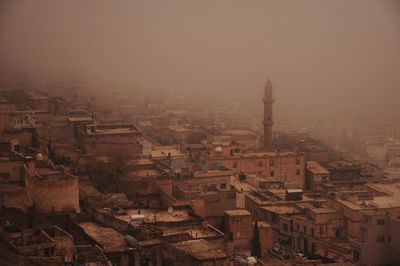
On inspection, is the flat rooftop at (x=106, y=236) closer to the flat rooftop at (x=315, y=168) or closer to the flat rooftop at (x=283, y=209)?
the flat rooftop at (x=283, y=209)

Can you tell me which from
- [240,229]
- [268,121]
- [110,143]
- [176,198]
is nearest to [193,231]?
[240,229]

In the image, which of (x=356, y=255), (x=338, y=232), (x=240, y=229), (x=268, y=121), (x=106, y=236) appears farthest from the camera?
(x=268, y=121)

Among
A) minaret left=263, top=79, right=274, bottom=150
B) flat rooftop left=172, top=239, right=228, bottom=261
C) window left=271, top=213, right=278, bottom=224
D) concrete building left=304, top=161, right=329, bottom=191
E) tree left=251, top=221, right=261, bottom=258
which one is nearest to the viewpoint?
flat rooftop left=172, top=239, right=228, bottom=261

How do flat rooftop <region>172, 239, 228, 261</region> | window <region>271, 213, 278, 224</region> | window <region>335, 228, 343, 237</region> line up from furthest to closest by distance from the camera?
window <region>271, 213, 278, 224</region> < window <region>335, 228, 343, 237</region> < flat rooftop <region>172, 239, 228, 261</region>

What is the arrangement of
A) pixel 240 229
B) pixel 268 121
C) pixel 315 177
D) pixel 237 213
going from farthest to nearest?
pixel 268 121
pixel 315 177
pixel 237 213
pixel 240 229

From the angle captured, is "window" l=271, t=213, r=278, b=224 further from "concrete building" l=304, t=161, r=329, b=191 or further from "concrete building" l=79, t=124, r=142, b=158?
"concrete building" l=79, t=124, r=142, b=158

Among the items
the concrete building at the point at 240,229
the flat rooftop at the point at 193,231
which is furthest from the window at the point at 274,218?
the flat rooftop at the point at 193,231

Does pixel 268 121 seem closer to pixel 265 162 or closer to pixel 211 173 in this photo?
pixel 265 162

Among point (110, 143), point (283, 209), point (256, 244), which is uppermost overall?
point (110, 143)

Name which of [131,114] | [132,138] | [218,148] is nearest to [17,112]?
[132,138]

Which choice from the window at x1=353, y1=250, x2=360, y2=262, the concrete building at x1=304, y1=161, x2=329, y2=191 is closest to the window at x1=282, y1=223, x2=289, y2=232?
the window at x1=353, y1=250, x2=360, y2=262

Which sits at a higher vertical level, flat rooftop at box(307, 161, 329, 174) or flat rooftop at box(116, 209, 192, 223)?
flat rooftop at box(116, 209, 192, 223)

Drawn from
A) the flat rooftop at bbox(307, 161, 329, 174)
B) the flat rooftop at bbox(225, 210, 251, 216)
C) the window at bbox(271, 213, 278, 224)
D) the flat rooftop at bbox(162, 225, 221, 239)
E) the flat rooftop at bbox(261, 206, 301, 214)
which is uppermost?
the flat rooftop at bbox(162, 225, 221, 239)
